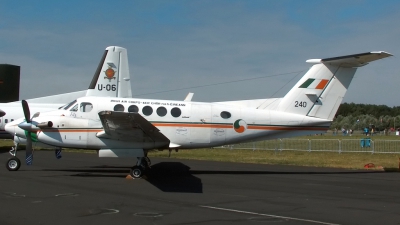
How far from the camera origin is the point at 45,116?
15.1m

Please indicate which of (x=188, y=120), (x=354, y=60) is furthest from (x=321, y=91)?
(x=188, y=120)

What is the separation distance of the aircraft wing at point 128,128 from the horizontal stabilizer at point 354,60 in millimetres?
6966

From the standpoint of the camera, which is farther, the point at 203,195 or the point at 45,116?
the point at 45,116

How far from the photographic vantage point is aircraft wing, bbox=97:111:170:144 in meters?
12.9

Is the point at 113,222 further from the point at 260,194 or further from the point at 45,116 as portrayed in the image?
the point at 45,116

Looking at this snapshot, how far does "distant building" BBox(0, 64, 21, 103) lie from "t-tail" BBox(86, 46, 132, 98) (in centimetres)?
1726

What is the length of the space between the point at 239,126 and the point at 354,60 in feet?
16.3

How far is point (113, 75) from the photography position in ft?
89.9

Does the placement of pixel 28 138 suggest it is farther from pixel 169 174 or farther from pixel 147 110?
pixel 169 174

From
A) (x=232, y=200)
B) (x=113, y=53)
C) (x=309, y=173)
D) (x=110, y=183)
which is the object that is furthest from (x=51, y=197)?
(x=113, y=53)

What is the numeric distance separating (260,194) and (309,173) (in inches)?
257

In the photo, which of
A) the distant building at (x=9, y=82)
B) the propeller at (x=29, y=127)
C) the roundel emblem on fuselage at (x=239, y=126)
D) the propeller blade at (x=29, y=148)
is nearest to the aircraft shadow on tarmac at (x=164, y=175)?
the propeller blade at (x=29, y=148)

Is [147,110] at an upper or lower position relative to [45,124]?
upper

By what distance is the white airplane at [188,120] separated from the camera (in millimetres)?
14695
